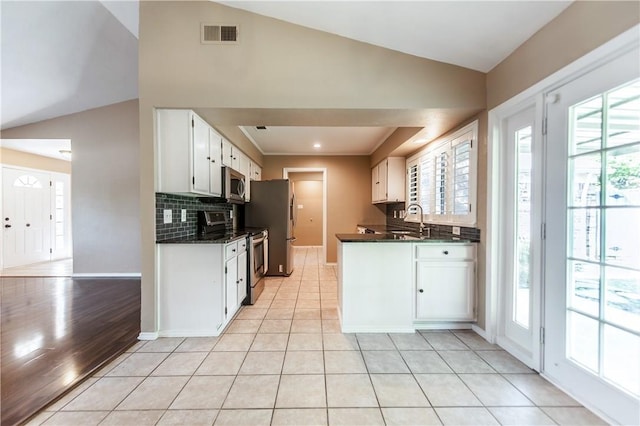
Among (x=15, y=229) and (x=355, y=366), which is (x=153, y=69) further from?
(x=15, y=229)

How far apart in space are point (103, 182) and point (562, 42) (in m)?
6.05

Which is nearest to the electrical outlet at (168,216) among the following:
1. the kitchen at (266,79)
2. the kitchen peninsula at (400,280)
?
the kitchen at (266,79)

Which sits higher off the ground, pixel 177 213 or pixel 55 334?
pixel 177 213

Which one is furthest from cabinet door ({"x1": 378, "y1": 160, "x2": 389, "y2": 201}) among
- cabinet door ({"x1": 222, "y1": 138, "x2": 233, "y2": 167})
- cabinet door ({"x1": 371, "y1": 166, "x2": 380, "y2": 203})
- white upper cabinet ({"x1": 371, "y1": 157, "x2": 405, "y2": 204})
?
cabinet door ({"x1": 222, "y1": 138, "x2": 233, "y2": 167})

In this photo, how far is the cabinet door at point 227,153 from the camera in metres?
3.33

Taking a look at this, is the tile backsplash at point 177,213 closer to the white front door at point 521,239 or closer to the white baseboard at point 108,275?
the white baseboard at point 108,275

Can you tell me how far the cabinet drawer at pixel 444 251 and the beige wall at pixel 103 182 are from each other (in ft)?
15.1

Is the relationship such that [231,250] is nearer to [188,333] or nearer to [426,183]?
[188,333]

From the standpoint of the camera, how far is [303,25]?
2.32 m

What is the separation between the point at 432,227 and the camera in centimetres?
346

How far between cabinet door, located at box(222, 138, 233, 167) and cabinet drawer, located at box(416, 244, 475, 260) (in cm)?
258

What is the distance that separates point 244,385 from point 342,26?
2907 millimetres

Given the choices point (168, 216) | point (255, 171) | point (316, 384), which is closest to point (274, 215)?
point (255, 171)

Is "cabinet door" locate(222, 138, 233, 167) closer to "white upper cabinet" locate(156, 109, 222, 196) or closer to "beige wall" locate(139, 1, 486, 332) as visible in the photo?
"white upper cabinet" locate(156, 109, 222, 196)
